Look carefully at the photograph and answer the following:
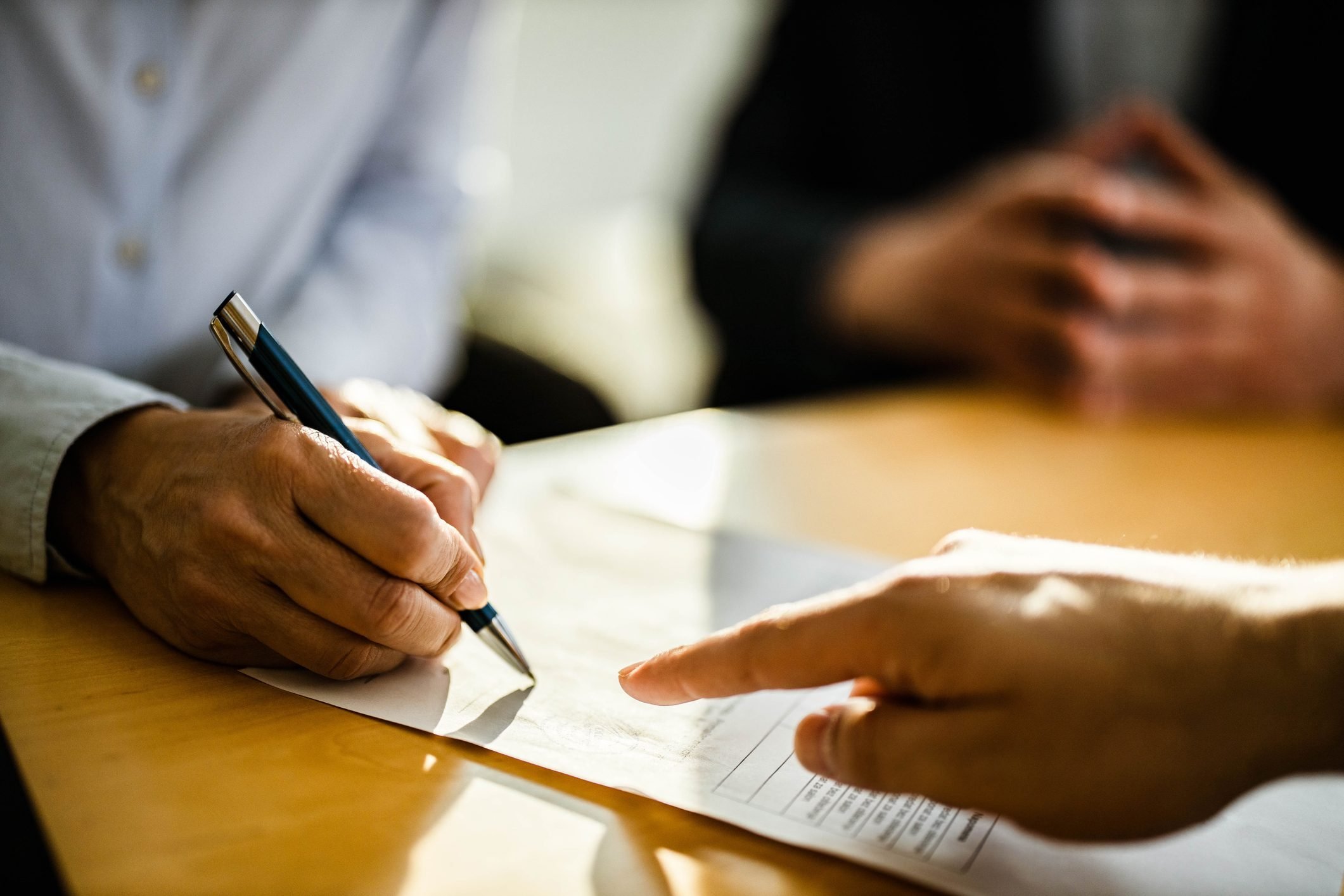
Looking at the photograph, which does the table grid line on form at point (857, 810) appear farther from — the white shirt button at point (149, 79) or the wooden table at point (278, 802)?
the white shirt button at point (149, 79)

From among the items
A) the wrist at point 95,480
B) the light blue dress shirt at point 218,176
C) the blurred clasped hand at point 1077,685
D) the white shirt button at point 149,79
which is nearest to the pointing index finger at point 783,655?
the blurred clasped hand at point 1077,685

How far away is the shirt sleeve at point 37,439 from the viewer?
1.47 feet

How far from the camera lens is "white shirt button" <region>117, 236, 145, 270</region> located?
0.69 m

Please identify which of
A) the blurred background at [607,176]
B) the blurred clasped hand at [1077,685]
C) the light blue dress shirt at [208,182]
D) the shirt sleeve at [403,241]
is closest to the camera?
the blurred clasped hand at [1077,685]

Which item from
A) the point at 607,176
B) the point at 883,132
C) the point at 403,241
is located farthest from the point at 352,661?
the point at 607,176

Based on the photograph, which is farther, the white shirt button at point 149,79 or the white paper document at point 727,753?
the white shirt button at point 149,79

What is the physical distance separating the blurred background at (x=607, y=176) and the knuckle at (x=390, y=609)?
1.60 meters

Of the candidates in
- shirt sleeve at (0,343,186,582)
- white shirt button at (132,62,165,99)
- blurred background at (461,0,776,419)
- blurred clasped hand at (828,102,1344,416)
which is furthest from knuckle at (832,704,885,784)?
blurred background at (461,0,776,419)

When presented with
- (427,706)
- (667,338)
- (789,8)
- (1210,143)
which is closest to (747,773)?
(427,706)

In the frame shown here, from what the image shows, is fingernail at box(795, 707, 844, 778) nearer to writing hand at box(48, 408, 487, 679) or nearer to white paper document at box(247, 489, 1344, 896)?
white paper document at box(247, 489, 1344, 896)

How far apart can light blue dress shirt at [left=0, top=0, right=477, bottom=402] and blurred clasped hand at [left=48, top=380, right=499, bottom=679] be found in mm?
273

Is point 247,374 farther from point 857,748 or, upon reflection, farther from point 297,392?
point 857,748

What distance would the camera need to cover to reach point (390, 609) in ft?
1.25

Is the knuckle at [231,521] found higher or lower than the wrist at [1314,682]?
higher
